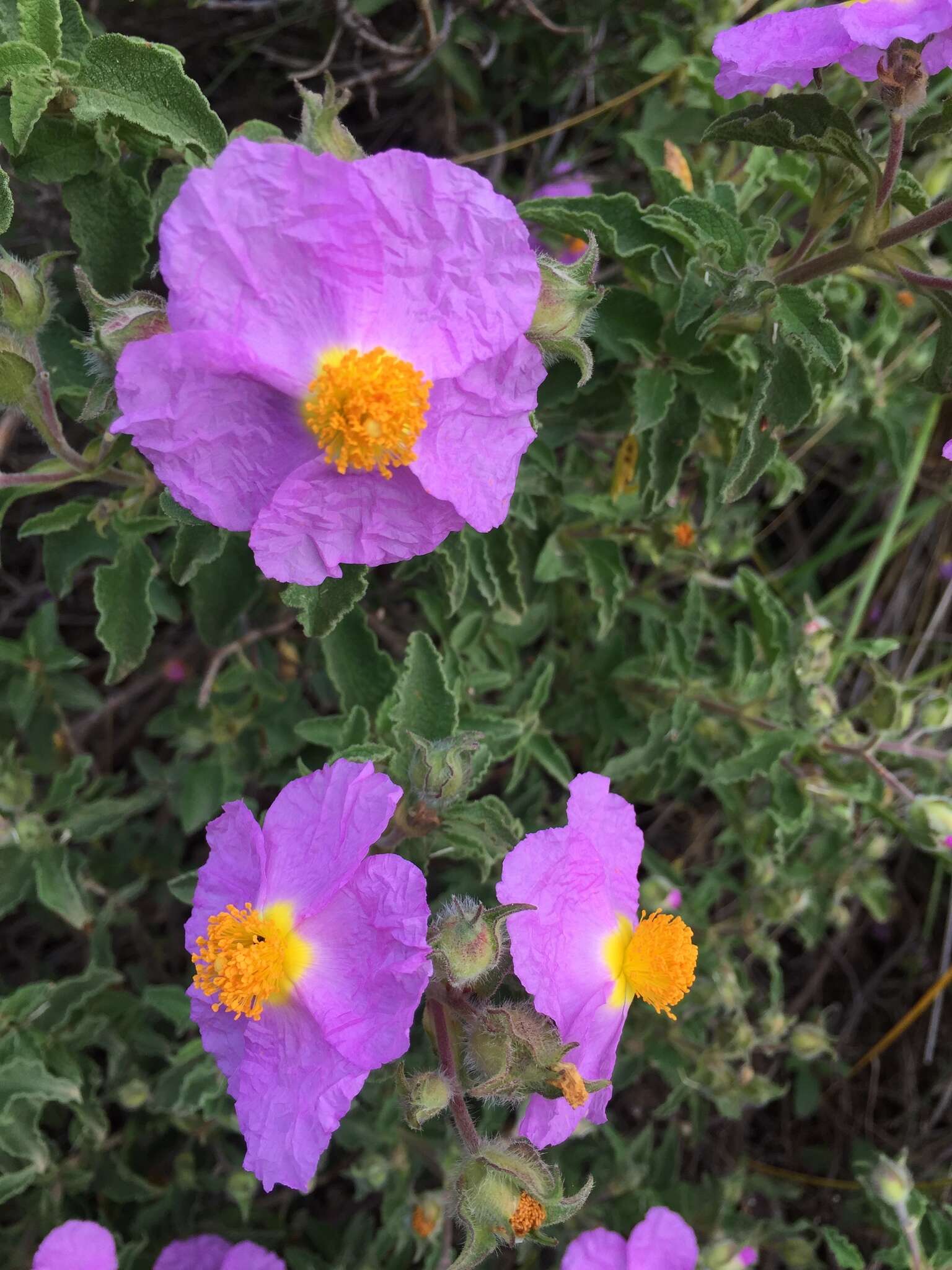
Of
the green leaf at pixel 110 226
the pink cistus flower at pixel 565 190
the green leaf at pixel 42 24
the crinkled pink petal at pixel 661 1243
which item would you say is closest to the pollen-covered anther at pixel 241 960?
the crinkled pink petal at pixel 661 1243

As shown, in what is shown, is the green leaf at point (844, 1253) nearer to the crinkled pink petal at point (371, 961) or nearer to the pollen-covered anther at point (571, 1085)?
the pollen-covered anther at point (571, 1085)

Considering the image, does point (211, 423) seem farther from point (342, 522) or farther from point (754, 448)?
point (754, 448)

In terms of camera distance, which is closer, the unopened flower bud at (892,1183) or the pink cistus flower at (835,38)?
the pink cistus flower at (835,38)

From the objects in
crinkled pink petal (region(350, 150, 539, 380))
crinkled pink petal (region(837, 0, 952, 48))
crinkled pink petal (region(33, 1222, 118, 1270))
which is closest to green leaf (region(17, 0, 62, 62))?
crinkled pink petal (region(350, 150, 539, 380))

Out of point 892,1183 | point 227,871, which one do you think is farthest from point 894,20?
point 892,1183

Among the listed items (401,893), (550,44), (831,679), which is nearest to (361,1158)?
(401,893)

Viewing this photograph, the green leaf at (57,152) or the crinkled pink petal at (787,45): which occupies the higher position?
the crinkled pink petal at (787,45)
